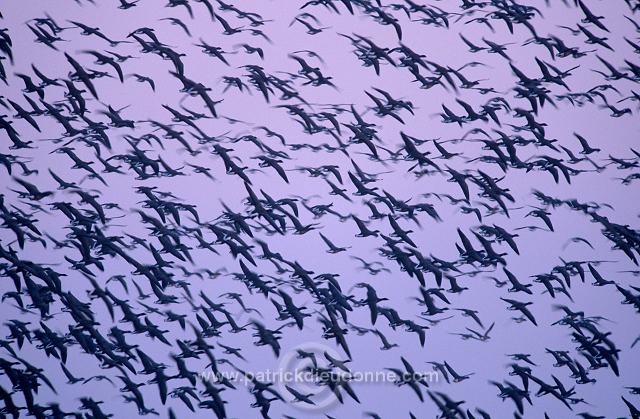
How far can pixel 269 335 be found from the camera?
24500 mm

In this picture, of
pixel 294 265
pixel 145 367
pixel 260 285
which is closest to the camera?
pixel 294 265

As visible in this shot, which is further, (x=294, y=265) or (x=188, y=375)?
(x=188, y=375)

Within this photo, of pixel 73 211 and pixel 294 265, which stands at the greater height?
pixel 73 211

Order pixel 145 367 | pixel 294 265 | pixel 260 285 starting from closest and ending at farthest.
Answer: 1. pixel 294 265
2. pixel 145 367
3. pixel 260 285

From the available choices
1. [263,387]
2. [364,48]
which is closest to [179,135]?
[364,48]

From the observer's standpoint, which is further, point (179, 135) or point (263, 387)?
point (179, 135)

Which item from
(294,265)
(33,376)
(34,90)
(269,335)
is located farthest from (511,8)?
(33,376)

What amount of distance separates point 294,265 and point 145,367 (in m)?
5.34

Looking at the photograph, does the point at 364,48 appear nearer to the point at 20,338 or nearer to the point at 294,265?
the point at 294,265

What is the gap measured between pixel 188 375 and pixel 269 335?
2.67m

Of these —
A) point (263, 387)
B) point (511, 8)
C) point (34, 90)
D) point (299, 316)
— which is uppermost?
point (511, 8)

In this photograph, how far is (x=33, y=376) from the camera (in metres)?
23.8

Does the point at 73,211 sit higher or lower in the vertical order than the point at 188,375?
higher

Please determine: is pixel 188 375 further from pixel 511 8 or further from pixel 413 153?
pixel 511 8
